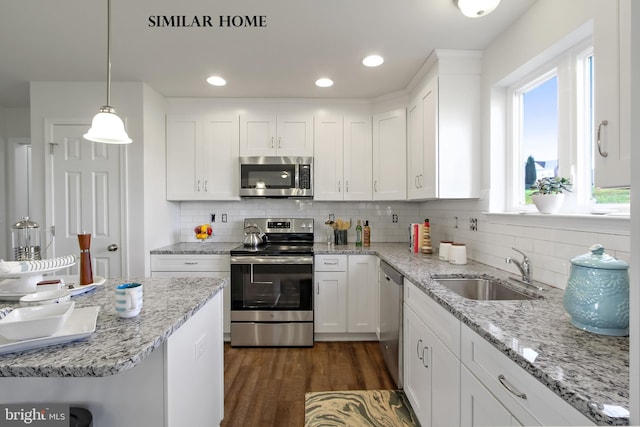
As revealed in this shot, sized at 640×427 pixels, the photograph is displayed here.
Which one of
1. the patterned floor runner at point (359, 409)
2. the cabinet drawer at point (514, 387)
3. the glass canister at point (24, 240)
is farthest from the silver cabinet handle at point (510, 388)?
the glass canister at point (24, 240)

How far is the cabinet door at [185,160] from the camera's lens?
10.6 ft

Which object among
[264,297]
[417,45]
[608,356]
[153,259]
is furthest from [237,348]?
[417,45]

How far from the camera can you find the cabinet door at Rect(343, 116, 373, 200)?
327 centimetres

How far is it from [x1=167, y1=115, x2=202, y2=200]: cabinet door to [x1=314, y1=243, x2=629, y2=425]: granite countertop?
2.59m

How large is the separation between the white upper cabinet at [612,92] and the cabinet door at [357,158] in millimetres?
2285

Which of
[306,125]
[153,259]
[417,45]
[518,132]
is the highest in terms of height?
[417,45]

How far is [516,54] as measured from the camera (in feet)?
6.19

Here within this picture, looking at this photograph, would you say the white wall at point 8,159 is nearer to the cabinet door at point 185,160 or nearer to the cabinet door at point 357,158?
the cabinet door at point 185,160

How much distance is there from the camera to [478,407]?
1.12 metres

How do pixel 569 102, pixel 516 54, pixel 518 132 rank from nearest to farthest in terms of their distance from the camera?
pixel 569 102 → pixel 516 54 → pixel 518 132

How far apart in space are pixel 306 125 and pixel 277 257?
140 centimetres

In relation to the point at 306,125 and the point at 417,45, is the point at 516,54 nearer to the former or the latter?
the point at 417,45

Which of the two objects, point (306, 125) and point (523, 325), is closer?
point (523, 325)

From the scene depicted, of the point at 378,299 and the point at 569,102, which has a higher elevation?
the point at 569,102
